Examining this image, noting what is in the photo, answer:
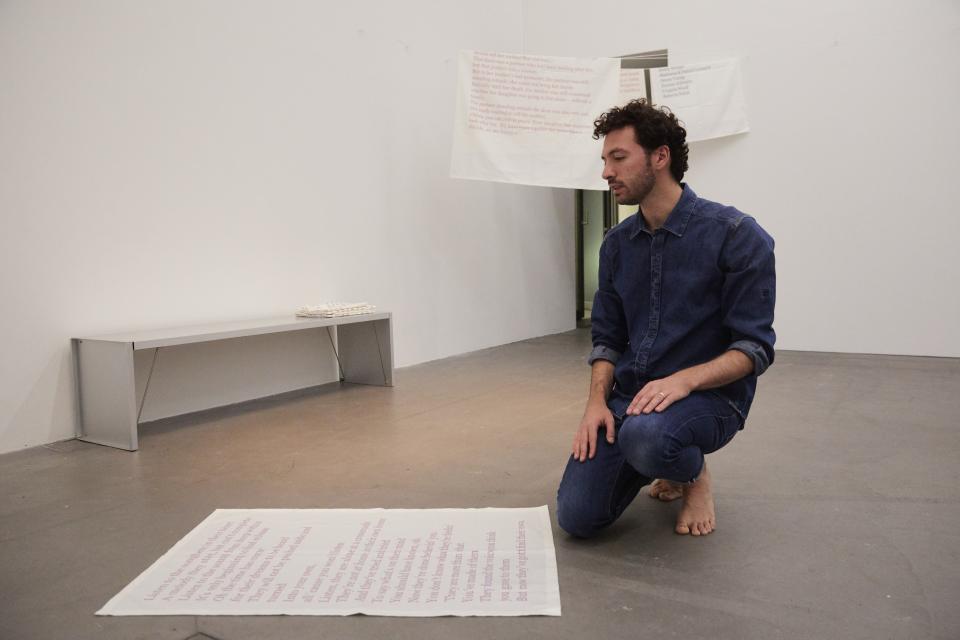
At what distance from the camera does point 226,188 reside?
3.26m

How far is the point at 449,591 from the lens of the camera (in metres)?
1.41

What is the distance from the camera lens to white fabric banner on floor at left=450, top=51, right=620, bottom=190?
4188 mm

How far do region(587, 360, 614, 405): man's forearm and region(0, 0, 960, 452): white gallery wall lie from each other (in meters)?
2.00

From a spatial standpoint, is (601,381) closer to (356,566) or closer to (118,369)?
(356,566)

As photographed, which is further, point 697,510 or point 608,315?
point 608,315

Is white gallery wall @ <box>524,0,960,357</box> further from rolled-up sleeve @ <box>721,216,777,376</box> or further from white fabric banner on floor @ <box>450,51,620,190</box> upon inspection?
rolled-up sleeve @ <box>721,216,777,376</box>

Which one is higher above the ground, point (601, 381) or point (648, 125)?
point (648, 125)

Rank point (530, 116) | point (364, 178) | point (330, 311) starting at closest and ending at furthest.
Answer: point (330, 311), point (364, 178), point (530, 116)

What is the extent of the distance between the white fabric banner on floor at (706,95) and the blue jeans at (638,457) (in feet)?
11.0

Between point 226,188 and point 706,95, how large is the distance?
294 cm

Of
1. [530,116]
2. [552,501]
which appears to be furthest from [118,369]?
[530,116]

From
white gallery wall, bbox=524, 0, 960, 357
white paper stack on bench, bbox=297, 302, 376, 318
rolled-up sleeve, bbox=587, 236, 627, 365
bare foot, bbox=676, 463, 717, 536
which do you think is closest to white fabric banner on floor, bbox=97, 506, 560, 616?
bare foot, bbox=676, 463, 717, 536

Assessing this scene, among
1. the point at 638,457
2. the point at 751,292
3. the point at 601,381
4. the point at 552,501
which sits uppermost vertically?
Answer: the point at 751,292

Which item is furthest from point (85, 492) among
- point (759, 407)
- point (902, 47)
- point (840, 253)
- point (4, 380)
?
point (902, 47)
